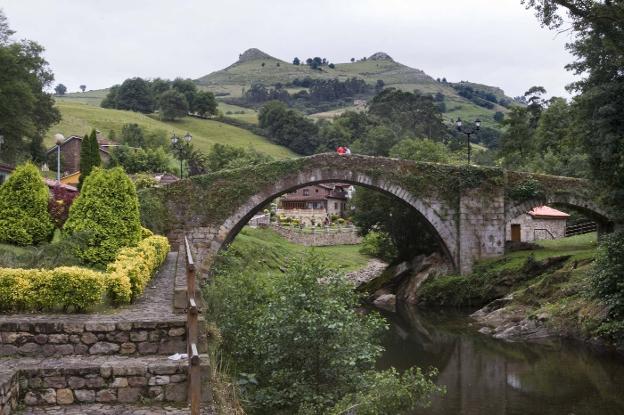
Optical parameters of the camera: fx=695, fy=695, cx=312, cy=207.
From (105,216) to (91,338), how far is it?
6.47 m

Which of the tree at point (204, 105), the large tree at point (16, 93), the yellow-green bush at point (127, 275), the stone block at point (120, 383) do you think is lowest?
the stone block at point (120, 383)

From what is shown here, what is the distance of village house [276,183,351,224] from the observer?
71000 mm

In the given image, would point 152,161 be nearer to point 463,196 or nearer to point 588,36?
point 463,196

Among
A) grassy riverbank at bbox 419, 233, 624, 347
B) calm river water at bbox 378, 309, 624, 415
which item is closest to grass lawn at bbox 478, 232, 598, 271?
grassy riverbank at bbox 419, 233, 624, 347

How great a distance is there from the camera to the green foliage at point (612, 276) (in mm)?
18141

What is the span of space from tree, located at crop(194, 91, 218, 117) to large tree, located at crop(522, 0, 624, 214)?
8941 cm

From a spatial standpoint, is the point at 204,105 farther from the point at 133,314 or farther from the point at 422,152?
the point at 133,314

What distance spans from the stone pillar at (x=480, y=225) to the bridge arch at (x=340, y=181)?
436 millimetres

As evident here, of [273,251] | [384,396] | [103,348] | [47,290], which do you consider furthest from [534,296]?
[273,251]

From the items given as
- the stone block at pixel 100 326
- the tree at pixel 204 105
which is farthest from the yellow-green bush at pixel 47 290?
the tree at pixel 204 105

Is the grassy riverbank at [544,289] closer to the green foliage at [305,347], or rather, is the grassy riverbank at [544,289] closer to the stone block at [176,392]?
the green foliage at [305,347]

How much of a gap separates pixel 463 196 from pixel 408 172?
2.66 meters

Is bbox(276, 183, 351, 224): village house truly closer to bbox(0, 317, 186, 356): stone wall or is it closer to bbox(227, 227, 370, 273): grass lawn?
bbox(227, 227, 370, 273): grass lawn

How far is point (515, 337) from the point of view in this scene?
22016 mm
